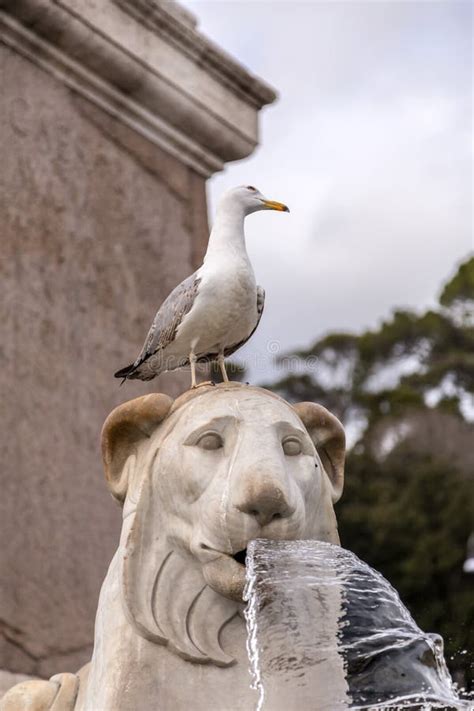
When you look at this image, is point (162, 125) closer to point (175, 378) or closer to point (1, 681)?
point (175, 378)

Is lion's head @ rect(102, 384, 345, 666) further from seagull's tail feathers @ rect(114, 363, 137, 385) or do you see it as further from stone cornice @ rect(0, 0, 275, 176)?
stone cornice @ rect(0, 0, 275, 176)

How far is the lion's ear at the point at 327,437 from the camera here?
4547mm

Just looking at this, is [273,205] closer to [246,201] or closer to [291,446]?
[246,201]

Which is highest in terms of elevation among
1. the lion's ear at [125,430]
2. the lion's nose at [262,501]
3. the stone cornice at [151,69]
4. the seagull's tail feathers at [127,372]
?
the stone cornice at [151,69]

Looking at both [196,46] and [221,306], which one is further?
[196,46]

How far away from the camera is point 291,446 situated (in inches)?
171

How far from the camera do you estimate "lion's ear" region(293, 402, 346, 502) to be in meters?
4.55

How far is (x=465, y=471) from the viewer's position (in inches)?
869

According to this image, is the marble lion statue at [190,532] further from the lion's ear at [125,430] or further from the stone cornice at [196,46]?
the stone cornice at [196,46]

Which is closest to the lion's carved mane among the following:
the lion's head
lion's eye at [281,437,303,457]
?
the lion's head

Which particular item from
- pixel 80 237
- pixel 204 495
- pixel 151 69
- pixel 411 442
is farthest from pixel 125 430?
pixel 411 442

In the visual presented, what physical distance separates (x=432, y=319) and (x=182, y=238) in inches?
859

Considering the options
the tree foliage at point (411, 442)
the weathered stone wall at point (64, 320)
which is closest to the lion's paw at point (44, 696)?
the weathered stone wall at point (64, 320)

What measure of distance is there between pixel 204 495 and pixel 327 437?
0.53 m
